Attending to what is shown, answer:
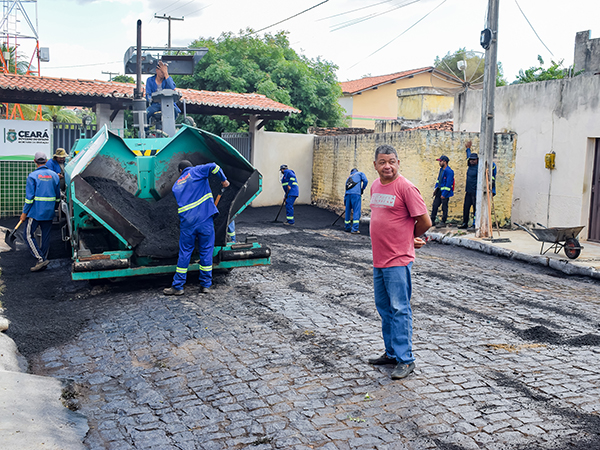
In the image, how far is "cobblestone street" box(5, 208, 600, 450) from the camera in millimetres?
3467

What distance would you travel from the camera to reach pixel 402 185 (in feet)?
13.9

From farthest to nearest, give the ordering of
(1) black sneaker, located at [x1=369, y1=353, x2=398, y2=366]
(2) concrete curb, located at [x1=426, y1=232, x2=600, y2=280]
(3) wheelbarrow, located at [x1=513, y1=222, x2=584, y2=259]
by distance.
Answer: (3) wheelbarrow, located at [x1=513, y1=222, x2=584, y2=259] → (2) concrete curb, located at [x1=426, y1=232, x2=600, y2=280] → (1) black sneaker, located at [x1=369, y1=353, x2=398, y2=366]

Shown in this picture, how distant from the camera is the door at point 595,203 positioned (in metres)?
11.1

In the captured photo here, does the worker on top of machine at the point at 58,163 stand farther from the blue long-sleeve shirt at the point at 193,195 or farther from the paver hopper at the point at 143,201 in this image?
the blue long-sleeve shirt at the point at 193,195

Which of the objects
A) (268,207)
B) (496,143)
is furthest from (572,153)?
(268,207)

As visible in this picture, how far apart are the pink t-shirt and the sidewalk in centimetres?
561

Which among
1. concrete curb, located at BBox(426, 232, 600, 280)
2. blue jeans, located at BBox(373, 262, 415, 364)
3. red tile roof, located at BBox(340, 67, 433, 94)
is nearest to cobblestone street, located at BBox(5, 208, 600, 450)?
blue jeans, located at BBox(373, 262, 415, 364)

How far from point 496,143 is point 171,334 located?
10043 mm

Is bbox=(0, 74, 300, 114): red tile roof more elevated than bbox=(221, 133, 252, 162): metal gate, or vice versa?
bbox=(0, 74, 300, 114): red tile roof

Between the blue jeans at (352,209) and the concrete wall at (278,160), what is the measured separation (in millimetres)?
4505

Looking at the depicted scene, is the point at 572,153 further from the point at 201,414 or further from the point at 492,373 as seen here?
the point at 201,414

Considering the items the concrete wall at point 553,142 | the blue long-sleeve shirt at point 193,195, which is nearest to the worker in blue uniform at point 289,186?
the concrete wall at point 553,142

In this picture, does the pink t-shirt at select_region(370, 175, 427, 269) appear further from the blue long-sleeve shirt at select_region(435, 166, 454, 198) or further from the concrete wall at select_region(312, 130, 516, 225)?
the concrete wall at select_region(312, 130, 516, 225)

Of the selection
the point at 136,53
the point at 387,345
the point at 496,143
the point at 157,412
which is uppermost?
the point at 136,53
